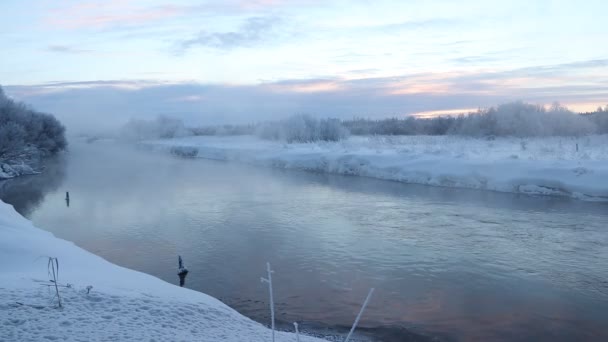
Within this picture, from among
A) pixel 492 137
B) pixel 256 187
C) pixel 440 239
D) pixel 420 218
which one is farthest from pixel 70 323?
Answer: pixel 492 137

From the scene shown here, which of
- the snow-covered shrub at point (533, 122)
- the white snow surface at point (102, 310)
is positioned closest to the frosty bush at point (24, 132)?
the white snow surface at point (102, 310)

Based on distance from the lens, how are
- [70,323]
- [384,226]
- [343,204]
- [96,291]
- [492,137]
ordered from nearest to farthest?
[70,323]
[96,291]
[384,226]
[343,204]
[492,137]

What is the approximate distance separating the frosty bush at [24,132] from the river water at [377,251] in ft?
48.7

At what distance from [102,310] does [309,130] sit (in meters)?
64.1

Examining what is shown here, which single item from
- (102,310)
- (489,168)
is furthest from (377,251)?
(489,168)

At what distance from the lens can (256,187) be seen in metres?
27.5

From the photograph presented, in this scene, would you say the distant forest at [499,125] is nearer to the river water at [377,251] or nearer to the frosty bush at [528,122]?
the frosty bush at [528,122]

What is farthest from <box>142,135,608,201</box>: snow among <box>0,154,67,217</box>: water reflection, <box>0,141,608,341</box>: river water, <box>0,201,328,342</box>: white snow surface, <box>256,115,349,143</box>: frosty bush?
<box>256,115,349,143</box>: frosty bush

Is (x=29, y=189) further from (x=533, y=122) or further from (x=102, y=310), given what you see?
(x=533, y=122)

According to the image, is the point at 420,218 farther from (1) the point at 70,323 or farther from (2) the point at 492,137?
(2) the point at 492,137

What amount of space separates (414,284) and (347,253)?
9.41 feet

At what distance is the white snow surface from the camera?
18.8ft

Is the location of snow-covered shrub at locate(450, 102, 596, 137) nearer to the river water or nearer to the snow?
the snow

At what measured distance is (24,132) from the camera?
42.3m
